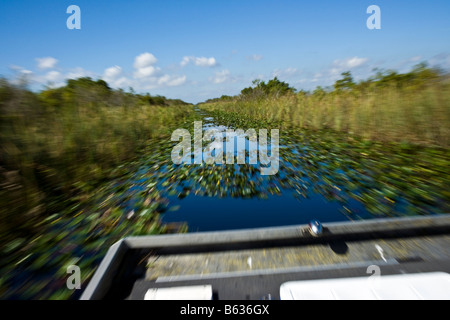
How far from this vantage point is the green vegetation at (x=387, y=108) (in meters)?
5.62

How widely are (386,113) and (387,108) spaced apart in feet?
0.56

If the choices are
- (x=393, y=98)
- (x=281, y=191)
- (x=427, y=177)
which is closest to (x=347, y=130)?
(x=393, y=98)

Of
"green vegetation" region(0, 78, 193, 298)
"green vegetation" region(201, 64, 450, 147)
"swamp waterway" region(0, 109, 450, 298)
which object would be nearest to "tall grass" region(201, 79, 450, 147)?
"green vegetation" region(201, 64, 450, 147)

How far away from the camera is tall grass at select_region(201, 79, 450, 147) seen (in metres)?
5.57

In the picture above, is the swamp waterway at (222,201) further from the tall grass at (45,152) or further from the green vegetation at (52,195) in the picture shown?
the tall grass at (45,152)

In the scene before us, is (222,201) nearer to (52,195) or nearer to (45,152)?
(52,195)

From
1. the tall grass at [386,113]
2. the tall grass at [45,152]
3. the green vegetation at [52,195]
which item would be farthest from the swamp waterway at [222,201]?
the tall grass at [386,113]

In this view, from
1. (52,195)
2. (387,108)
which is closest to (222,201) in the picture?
(52,195)

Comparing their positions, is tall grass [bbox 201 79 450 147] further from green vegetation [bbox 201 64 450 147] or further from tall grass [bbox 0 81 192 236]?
tall grass [bbox 0 81 192 236]

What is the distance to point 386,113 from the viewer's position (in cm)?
685

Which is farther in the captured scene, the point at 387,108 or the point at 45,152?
the point at 387,108

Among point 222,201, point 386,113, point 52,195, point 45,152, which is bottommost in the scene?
point 222,201

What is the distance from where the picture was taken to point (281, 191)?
4.12 metres

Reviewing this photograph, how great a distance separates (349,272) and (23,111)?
18.6ft
